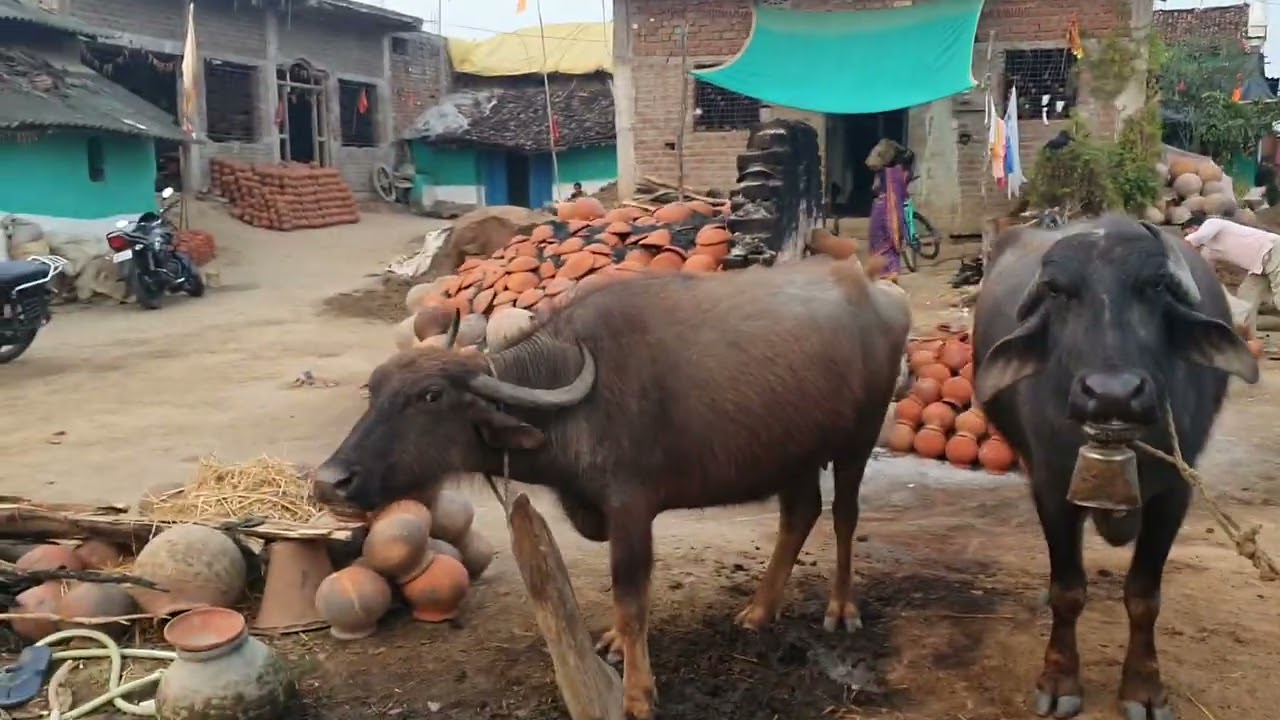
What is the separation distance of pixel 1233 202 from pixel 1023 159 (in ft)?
10.0

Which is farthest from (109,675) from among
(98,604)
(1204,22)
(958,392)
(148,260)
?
(1204,22)

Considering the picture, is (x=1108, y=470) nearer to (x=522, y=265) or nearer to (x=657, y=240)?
(x=657, y=240)

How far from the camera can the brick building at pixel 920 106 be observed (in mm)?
15164

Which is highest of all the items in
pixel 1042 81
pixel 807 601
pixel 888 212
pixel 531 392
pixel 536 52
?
pixel 536 52

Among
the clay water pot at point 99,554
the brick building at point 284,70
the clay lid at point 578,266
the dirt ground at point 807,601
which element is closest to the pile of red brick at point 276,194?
the brick building at point 284,70

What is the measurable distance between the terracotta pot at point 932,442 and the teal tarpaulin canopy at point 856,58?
6.85m

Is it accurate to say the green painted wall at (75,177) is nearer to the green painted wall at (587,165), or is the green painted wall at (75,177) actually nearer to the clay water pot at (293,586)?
the green painted wall at (587,165)

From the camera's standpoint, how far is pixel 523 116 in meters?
27.6

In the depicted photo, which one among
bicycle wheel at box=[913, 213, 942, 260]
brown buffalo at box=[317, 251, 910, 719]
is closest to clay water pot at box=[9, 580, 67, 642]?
brown buffalo at box=[317, 251, 910, 719]

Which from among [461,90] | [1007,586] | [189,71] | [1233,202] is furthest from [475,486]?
[461,90]

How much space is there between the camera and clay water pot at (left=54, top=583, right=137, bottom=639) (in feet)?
13.7

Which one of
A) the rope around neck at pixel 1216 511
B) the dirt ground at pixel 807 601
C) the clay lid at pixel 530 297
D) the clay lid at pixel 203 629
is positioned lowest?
the dirt ground at pixel 807 601

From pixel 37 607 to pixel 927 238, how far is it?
13.1 meters

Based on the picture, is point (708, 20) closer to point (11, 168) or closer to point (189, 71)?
point (189, 71)
